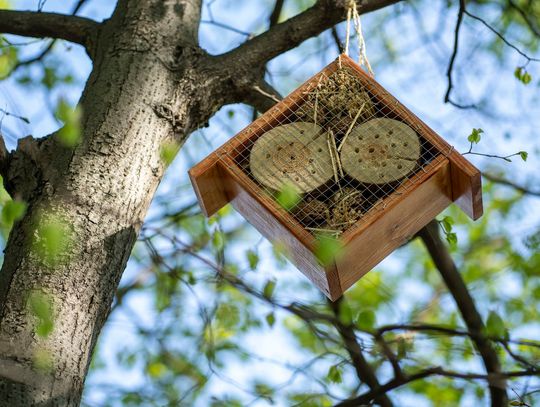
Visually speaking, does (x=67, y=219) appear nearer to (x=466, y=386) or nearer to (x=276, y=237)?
(x=276, y=237)

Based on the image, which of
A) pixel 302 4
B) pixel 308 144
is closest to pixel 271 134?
pixel 308 144

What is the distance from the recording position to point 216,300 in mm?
4285

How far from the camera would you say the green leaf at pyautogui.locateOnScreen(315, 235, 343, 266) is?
2.01 metres

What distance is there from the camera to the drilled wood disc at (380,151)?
232cm

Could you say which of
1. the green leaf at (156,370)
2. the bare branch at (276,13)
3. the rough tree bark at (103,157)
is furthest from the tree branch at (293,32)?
the green leaf at (156,370)

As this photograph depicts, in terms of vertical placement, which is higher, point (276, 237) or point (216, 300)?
point (216, 300)

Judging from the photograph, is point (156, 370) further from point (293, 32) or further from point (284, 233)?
point (284, 233)

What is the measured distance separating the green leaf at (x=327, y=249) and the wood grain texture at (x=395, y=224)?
5cm

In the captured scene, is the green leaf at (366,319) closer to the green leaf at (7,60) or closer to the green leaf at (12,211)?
the green leaf at (12,211)

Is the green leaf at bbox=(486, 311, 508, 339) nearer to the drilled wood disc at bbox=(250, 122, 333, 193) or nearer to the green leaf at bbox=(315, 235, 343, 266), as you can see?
the green leaf at bbox=(315, 235, 343, 266)

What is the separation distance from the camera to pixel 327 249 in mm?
2004

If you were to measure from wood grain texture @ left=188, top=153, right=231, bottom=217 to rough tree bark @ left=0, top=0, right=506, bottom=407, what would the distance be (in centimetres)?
16

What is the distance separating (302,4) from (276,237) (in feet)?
10.8

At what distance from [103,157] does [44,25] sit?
0.91 metres
